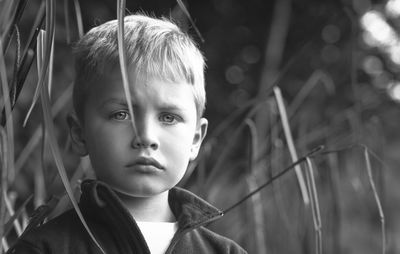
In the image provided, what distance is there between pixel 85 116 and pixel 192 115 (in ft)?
0.48

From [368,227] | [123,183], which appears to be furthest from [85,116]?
[368,227]

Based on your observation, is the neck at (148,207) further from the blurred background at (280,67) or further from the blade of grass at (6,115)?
the blurred background at (280,67)

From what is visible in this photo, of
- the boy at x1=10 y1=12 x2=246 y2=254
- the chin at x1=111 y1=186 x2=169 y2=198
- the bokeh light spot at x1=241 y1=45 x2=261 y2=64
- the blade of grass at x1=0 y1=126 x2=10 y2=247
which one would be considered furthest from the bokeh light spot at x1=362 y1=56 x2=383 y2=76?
the blade of grass at x1=0 y1=126 x2=10 y2=247

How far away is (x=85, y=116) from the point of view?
3.38 feet

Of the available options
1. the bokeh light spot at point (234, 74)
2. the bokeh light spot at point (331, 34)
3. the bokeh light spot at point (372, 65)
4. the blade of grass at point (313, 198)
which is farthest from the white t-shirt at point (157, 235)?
the bokeh light spot at point (372, 65)

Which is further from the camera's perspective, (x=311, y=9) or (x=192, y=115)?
(x=311, y=9)

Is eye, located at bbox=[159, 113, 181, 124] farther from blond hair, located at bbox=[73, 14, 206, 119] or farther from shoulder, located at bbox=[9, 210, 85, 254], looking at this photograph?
shoulder, located at bbox=[9, 210, 85, 254]

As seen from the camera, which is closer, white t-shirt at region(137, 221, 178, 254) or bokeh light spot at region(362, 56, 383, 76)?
white t-shirt at region(137, 221, 178, 254)

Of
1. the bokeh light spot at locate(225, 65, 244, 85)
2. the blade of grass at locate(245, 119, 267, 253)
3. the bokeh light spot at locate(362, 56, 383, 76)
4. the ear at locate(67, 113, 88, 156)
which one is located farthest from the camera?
the bokeh light spot at locate(362, 56, 383, 76)

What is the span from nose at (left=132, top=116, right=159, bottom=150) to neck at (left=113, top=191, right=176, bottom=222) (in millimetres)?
85

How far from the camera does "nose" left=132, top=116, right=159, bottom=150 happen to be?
3.13 feet

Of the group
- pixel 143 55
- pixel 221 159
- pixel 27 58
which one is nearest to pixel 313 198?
pixel 221 159

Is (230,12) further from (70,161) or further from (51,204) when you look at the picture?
(51,204)

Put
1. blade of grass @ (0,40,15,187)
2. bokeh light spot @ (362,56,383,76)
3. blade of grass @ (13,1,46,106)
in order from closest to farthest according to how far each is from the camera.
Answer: blade of grass @ (0,40,15,187) → blade of grass @ (13,1,46,106) → bokeh light spot @ (362,56,383,76)
